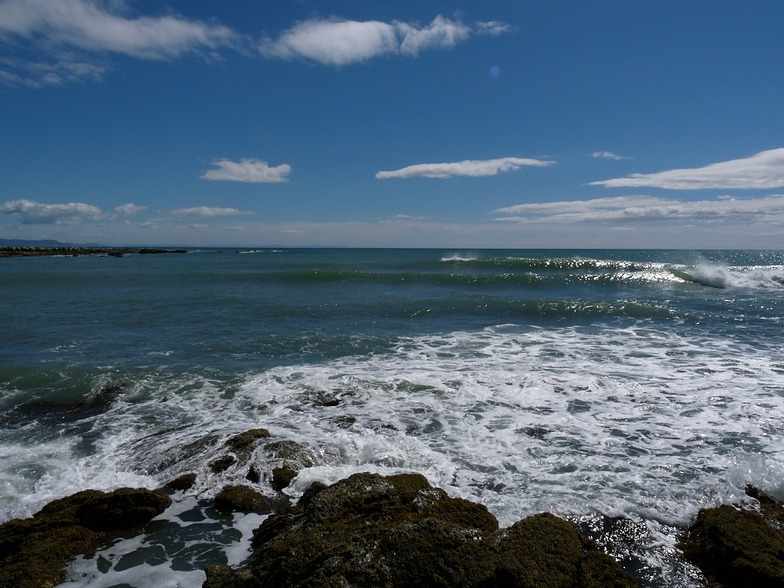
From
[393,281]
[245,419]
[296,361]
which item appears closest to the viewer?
[245,419]

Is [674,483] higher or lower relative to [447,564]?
lower

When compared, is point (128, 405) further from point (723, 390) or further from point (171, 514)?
point (723, 390)

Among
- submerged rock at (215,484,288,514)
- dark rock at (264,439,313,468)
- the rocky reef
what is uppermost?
the rocky reef

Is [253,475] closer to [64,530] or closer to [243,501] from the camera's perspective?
[243,501]

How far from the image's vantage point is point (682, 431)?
725 centimetres

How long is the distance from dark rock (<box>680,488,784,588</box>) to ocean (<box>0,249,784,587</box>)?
0.65 feet

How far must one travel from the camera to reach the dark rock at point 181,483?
5.69 metres

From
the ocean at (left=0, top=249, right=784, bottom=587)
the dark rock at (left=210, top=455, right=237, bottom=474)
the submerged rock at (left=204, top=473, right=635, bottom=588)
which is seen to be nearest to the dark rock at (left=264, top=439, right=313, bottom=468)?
the ocean at (left=0, top=249, right=784, bottom=587)

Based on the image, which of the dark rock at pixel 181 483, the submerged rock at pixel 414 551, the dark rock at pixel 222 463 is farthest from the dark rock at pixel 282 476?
the submerged rock at pixel 414 551

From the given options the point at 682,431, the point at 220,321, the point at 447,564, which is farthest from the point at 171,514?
the point at 220,321

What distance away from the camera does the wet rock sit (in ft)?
13.3

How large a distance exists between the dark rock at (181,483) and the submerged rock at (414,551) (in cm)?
164

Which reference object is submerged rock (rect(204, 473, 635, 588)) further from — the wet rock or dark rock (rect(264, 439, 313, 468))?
dark rock (rect(264, 439, 313, 468))

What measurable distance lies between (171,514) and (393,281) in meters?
27.9
